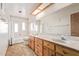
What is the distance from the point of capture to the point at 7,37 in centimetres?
131

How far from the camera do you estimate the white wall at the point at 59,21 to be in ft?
4.08

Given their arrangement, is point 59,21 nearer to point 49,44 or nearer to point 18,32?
point 49,44

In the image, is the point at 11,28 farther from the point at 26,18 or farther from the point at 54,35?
the point at 54,35

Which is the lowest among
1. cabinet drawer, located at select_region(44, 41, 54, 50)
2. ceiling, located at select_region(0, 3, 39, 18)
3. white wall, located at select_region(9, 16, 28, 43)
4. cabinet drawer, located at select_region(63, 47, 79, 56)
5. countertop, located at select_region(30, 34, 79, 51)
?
cabinet drawer, located at select_region(63, 47, 79, 56)

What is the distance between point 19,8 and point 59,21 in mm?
574

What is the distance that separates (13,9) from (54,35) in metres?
0.66

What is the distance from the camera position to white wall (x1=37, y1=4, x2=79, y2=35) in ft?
4.08

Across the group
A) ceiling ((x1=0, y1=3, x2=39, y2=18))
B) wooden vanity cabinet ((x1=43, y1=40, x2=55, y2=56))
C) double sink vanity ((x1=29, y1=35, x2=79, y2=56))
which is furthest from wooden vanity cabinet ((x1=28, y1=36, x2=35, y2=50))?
ceiling ((x1=0, y1=3, x2=39, y2=18))

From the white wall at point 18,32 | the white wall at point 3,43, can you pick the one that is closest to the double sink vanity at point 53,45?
the white wall at point 18,32

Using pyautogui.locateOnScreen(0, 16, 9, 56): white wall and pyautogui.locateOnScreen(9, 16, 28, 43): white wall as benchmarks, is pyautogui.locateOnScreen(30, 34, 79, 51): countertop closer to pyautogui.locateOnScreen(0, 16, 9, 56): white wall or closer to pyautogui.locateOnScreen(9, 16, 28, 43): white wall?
pyautogui.locateOnScreen(9, 16, 28, 43): white wall

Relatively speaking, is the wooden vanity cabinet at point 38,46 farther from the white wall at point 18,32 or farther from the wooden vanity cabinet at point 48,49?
the white wall at point 18,32

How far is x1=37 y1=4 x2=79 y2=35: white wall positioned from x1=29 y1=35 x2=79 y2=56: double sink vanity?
0.09m

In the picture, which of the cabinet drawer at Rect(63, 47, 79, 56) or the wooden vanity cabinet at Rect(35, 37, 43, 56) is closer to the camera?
the cabinet drawer at Rect(63, 47, 79, 56)

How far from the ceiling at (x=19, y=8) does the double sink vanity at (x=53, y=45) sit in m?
0.34
